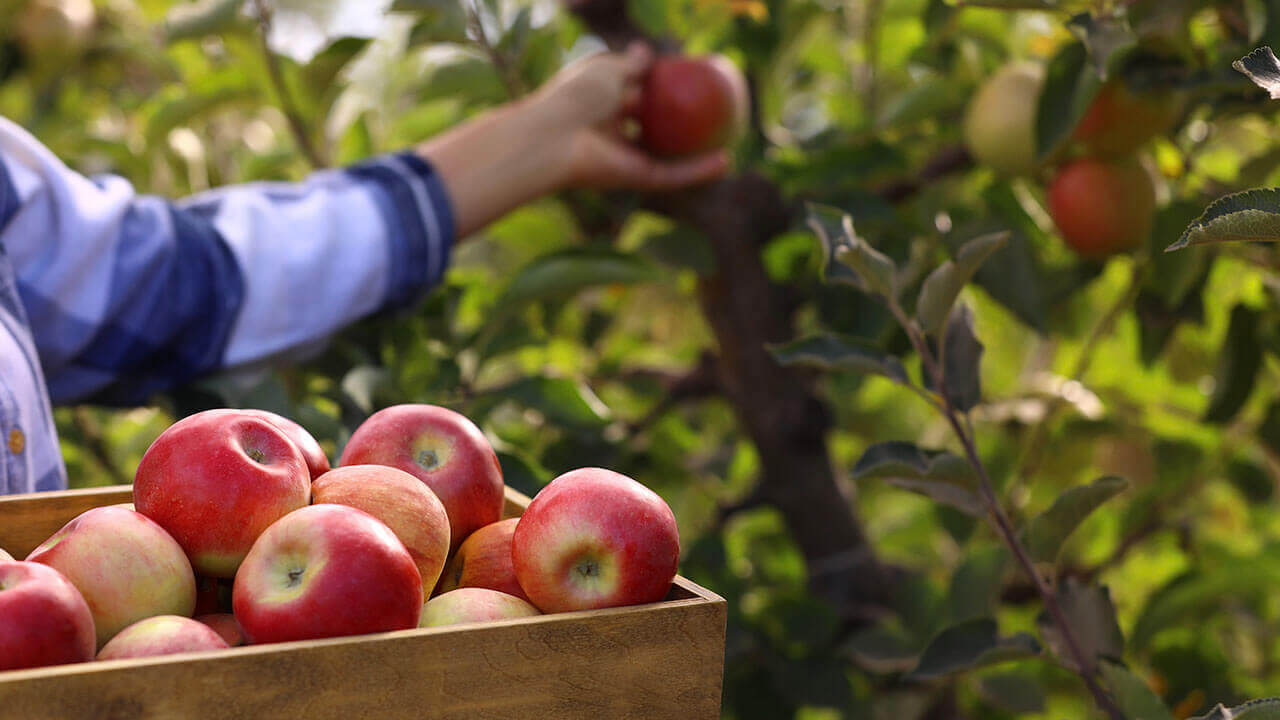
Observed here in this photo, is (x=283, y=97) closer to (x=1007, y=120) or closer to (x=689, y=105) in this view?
(x=689, y=105)

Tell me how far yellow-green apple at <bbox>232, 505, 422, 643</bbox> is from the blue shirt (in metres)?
0.45

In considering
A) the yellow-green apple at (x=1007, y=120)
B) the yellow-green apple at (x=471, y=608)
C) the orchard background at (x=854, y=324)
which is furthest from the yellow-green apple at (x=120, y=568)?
the yellow-green apple at (x=1007, y=120)

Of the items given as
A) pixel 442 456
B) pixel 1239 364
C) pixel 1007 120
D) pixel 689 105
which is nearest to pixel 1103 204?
pixel 1007 120

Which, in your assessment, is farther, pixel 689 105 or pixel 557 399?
pixel 689 105

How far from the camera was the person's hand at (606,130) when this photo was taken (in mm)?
1191

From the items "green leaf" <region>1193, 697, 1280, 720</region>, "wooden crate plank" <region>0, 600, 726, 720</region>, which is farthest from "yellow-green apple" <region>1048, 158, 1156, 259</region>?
"wooden crate plank" <region>0, 600, 726, 720</region>

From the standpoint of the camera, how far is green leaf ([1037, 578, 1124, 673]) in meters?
0.73

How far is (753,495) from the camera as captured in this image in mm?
1427

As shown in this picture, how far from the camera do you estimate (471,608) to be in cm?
47

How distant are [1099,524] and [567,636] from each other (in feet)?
4.14

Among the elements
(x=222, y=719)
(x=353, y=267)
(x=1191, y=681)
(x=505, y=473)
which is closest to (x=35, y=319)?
(x=353, y=267)

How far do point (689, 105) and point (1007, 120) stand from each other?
1.24ft

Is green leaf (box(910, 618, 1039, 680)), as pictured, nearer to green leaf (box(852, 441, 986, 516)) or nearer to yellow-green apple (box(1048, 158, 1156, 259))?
green leaf (box(852, 441, 986, 516))

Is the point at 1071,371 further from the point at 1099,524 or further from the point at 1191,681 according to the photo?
the point at 1191,681
